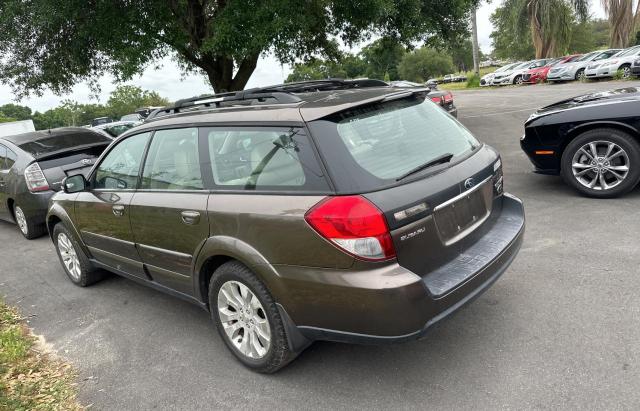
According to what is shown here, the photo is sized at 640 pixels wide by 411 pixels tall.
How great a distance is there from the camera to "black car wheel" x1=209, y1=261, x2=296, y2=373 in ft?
9.15

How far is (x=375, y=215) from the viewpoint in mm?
2393

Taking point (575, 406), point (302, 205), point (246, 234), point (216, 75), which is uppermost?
point (216, 75)

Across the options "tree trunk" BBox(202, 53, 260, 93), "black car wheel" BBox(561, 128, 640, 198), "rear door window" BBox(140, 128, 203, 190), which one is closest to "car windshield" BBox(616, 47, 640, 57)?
"tree trunk" BBox(202, 53, 260, 93)

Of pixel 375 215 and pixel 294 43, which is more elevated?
pixel 294 43

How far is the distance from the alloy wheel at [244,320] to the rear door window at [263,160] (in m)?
0.66

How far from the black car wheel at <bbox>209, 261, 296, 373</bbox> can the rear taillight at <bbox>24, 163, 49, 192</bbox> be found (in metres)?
4.86

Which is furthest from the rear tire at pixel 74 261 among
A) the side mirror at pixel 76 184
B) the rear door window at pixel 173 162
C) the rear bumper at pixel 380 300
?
the rear bumper at pixel 380 300

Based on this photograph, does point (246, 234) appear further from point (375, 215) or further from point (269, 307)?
point (375, 215)

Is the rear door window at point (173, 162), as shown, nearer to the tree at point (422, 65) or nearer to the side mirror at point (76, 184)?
the side mirror at point (76, 184)

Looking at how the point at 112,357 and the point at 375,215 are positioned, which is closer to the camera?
the point at 375,215

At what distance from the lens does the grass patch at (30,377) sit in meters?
2.85

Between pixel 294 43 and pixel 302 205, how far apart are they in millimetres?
11290

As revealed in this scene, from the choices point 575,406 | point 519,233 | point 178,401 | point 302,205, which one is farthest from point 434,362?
point 178,401

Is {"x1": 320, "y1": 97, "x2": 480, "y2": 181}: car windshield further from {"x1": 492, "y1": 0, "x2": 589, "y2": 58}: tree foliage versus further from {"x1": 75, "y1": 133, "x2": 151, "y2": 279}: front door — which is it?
{"x1": 492, "y1": 0, "x2": 589, "y2": 58}: tree foliage
